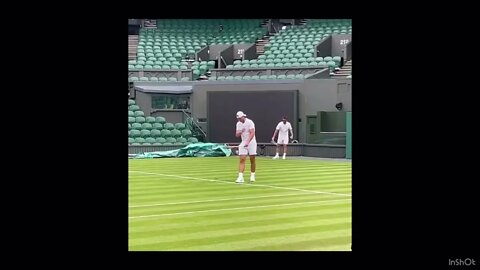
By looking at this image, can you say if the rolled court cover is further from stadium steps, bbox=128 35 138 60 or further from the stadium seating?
stadium steps, bbox=128 35 138 60

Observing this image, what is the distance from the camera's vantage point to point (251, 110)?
3070 cm

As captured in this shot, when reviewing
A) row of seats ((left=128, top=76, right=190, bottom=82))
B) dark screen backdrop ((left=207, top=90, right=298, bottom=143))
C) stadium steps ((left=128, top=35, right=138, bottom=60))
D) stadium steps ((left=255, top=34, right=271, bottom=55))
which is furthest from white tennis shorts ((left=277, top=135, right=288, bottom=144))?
stadium steps ((left=128, top=35, right=138, bottom=60))

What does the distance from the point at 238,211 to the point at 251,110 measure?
19272 millimetres

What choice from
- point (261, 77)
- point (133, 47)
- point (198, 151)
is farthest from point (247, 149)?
point (133, 47)

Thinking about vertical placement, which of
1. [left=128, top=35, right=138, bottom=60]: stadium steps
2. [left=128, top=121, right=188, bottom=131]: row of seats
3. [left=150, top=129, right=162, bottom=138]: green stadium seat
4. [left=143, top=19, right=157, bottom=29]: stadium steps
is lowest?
[left=150, top=129, right=162, bottom=138]: green stadium seat

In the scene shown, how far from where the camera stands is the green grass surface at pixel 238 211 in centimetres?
873

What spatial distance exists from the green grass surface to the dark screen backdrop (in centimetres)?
1043

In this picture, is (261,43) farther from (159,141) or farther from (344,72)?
(159,141)

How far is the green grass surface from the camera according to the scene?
344 inches
